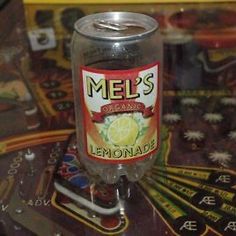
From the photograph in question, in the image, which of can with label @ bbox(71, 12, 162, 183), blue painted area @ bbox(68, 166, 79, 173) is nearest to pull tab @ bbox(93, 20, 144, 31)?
can with label @ bbox(71, 12, 162, 183)

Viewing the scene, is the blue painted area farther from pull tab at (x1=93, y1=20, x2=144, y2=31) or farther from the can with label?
pull tab at (x1=93, y1=20, x2=144, y2=31)

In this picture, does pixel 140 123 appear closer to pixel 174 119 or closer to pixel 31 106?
pixel 174 119

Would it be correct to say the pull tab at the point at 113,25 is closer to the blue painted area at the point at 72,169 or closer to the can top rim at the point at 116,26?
the can top rim at the point at 116,26

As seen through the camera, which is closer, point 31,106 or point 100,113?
point 100,113

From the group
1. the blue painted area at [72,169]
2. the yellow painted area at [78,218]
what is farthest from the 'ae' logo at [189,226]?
the blue painted area at [72,169]

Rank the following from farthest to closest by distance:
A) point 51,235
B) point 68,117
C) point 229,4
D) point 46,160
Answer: point 229,4 < point 68,117 < point 46,160 < point 51,235

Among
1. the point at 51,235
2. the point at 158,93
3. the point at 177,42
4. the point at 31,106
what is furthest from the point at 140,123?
the point at 177,42

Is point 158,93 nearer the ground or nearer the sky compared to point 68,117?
nearer the sky

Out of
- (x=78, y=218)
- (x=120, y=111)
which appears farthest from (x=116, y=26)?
(x=78, y=218)
